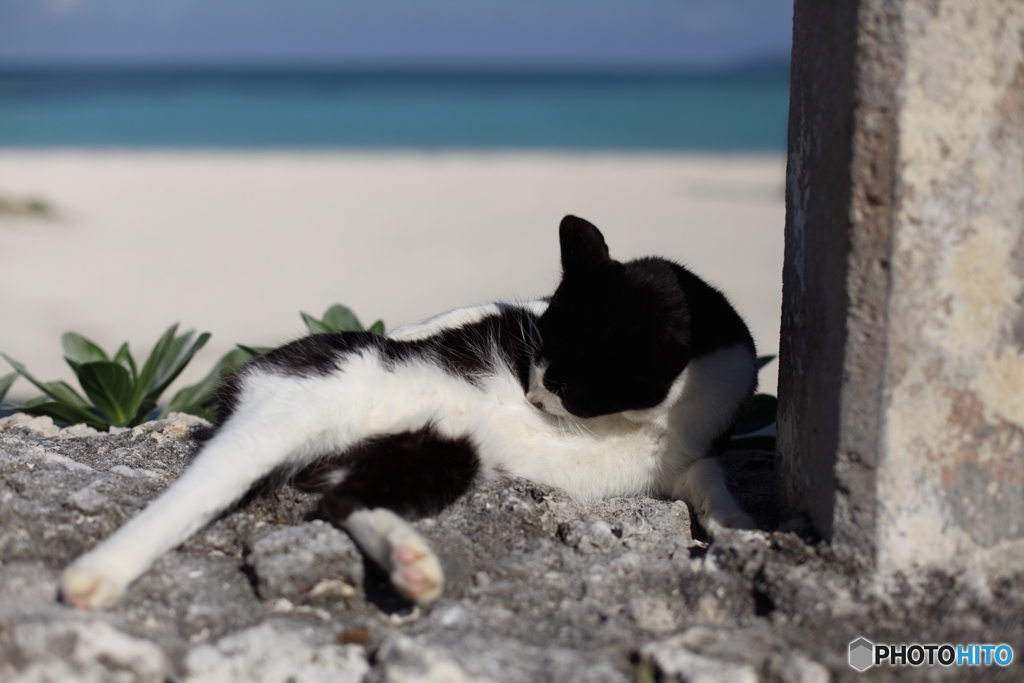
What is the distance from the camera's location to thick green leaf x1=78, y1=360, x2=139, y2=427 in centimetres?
289

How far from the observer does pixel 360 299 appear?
6.40m

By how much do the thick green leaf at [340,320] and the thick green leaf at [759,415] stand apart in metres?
1.55

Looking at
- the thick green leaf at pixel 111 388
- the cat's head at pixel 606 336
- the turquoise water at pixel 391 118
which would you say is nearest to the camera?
the cat's head at pixel 606 336

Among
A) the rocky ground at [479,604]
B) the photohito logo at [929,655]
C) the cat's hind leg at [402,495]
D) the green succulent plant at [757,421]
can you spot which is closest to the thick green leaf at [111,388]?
the rocky ground at [479,604]

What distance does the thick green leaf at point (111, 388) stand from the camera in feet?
9.49


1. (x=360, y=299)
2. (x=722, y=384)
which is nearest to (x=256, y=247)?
(x=360, y=299)

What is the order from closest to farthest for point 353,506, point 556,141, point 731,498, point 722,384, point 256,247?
point 353,506, point 731,498, point 722,384, point 256,247, point 556,141

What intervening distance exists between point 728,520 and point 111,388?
2.17m

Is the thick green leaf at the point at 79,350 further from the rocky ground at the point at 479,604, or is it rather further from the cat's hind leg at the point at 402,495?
the cat's hind leg at the point at 402,495

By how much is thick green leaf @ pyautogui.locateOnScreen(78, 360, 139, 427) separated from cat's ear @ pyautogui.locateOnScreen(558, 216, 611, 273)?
163 cm

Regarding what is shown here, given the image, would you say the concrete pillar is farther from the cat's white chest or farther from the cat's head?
the cat's white chest

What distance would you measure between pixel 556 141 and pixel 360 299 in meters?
15.8

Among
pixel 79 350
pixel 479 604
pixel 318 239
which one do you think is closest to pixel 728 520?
pixel 479 604

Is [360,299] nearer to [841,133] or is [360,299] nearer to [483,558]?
[483,558]
